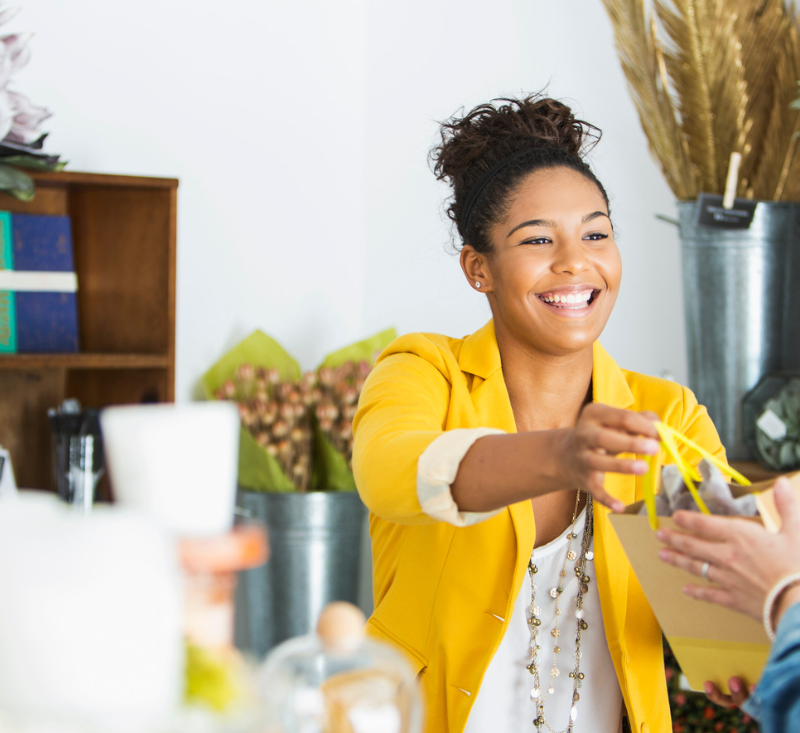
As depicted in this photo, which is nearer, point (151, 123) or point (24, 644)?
point (24, 644)

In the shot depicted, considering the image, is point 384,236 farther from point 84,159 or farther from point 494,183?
point 494,183

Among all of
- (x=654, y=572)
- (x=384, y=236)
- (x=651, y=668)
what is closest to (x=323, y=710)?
(x=654, y=572)

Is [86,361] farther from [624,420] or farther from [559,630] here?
[624,420]

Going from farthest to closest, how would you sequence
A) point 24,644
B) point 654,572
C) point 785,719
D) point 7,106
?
point 7,106, point 654,572, point 785,719, point 24,644

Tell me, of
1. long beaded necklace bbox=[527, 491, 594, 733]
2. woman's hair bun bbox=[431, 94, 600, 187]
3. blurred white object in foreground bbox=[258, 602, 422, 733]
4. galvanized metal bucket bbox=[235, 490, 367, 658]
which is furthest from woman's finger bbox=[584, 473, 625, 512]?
galvanized metal bucket bbox=[235, 490, 367, 658]

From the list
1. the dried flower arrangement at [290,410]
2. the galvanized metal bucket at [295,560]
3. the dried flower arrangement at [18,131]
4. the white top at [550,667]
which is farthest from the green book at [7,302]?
the white top at [550,667]

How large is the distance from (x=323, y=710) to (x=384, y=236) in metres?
2.72

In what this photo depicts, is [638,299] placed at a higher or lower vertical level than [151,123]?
lower

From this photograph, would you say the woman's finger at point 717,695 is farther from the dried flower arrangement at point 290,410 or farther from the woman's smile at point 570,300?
the dried flower arrangement at point 290,410

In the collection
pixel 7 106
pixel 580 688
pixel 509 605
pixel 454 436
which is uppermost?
pixel 7 106

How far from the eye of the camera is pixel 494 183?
5.04 feet

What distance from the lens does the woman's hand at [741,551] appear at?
0.78 metres

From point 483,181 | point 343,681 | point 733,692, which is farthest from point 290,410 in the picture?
point 343,681

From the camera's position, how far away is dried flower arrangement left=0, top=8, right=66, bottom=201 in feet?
5.94
